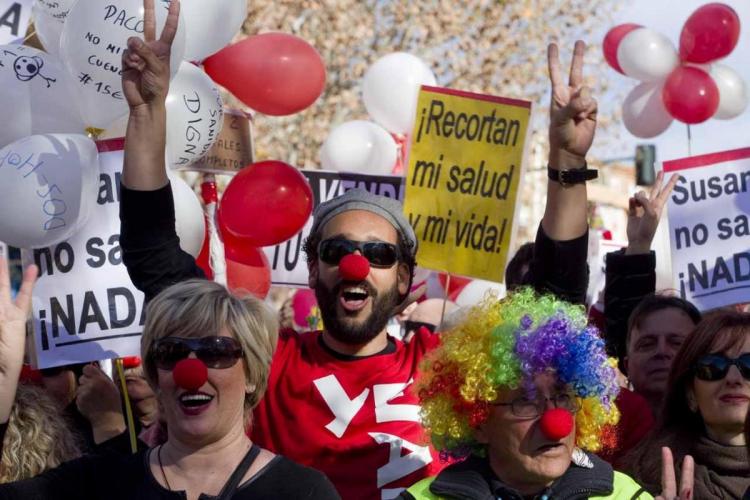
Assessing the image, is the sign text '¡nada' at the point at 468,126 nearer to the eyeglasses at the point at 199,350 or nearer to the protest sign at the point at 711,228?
the protest sign at the point at 711,228

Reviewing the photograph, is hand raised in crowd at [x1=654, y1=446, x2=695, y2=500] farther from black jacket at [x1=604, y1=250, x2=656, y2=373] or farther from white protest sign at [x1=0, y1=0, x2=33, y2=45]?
white protest sign at [x1=0, y1=0, x2=33, y2=45]

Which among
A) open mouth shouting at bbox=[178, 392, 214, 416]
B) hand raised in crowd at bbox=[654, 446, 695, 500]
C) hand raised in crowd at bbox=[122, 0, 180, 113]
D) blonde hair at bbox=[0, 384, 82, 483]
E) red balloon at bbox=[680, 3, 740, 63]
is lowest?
hand raised in crowd at bbox=[654, 446, 695, 500]

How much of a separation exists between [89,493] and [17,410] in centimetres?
92

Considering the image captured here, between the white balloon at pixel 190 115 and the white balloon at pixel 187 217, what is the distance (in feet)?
0.38

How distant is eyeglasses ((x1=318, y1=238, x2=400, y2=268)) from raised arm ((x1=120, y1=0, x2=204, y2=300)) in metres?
0.42

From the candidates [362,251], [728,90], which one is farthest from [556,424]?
[728,90]

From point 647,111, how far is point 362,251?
4.58m

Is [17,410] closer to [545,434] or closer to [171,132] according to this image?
[171,132]

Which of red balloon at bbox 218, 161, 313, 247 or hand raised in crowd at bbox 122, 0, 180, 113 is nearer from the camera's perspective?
hand raised in crowd at bbox 122, 0, 180, 113

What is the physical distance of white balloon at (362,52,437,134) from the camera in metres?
8.16

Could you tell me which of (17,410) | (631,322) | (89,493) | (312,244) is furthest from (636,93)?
(89,493)

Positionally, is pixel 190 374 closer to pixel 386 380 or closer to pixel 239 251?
pixel 386 380

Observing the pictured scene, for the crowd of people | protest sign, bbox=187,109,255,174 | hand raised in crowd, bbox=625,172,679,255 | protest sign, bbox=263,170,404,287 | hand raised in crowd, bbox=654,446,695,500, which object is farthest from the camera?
protest sign, bbox=263,170,404,287

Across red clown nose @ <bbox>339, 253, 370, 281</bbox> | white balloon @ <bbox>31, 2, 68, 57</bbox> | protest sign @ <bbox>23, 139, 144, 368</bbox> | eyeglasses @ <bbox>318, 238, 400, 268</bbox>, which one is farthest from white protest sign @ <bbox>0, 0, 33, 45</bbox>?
red clown nose @ <bbox>339, 253, 370, 281</bbox>
